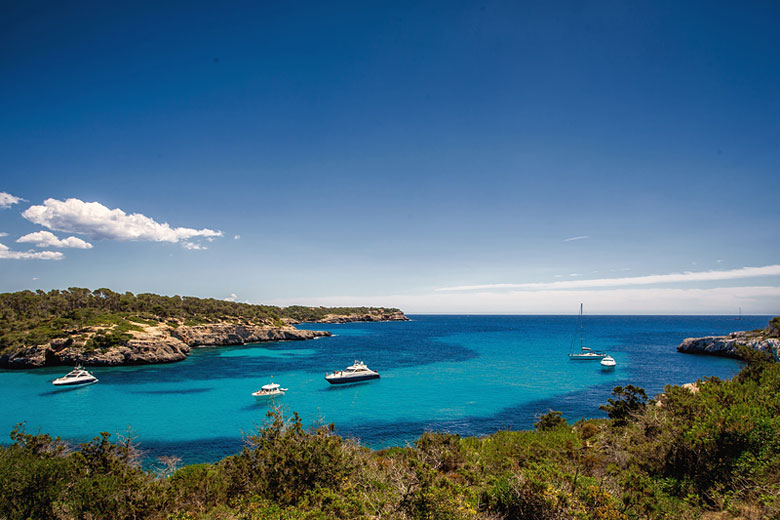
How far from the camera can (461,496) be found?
728 cm

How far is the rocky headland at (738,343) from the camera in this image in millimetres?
48750

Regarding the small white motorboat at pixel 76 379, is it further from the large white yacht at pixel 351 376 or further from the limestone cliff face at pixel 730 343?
the limestone cliff face at pixel 730 343

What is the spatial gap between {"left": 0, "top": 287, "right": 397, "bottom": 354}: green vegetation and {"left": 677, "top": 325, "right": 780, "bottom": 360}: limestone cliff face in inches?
3859

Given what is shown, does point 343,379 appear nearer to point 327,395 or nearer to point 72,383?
point 327,395

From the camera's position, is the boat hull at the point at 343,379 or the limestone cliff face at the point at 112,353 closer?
the boat hull at the point at 343,379

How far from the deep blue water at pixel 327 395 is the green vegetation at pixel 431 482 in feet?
42.4

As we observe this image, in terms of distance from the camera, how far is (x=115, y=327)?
61750 mm

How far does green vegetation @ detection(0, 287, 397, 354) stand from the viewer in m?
56.4

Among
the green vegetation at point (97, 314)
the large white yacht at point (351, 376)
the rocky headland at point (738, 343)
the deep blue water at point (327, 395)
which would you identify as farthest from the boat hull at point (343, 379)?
the rocky headland at point (738, 343)

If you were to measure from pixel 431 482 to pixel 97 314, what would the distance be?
89.1m

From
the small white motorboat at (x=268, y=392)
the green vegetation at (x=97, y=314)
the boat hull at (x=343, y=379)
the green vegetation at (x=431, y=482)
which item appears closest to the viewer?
the green vegetation at (x=431, y=482)

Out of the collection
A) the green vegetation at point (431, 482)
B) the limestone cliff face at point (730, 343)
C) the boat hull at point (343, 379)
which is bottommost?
the boat hull at point (343, 379)

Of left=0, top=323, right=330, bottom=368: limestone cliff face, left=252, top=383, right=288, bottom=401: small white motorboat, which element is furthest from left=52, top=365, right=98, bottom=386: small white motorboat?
left=252, top=383, right=288, bottom=401: small white motorboat

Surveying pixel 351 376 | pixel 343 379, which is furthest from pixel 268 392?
pixel 351 376
